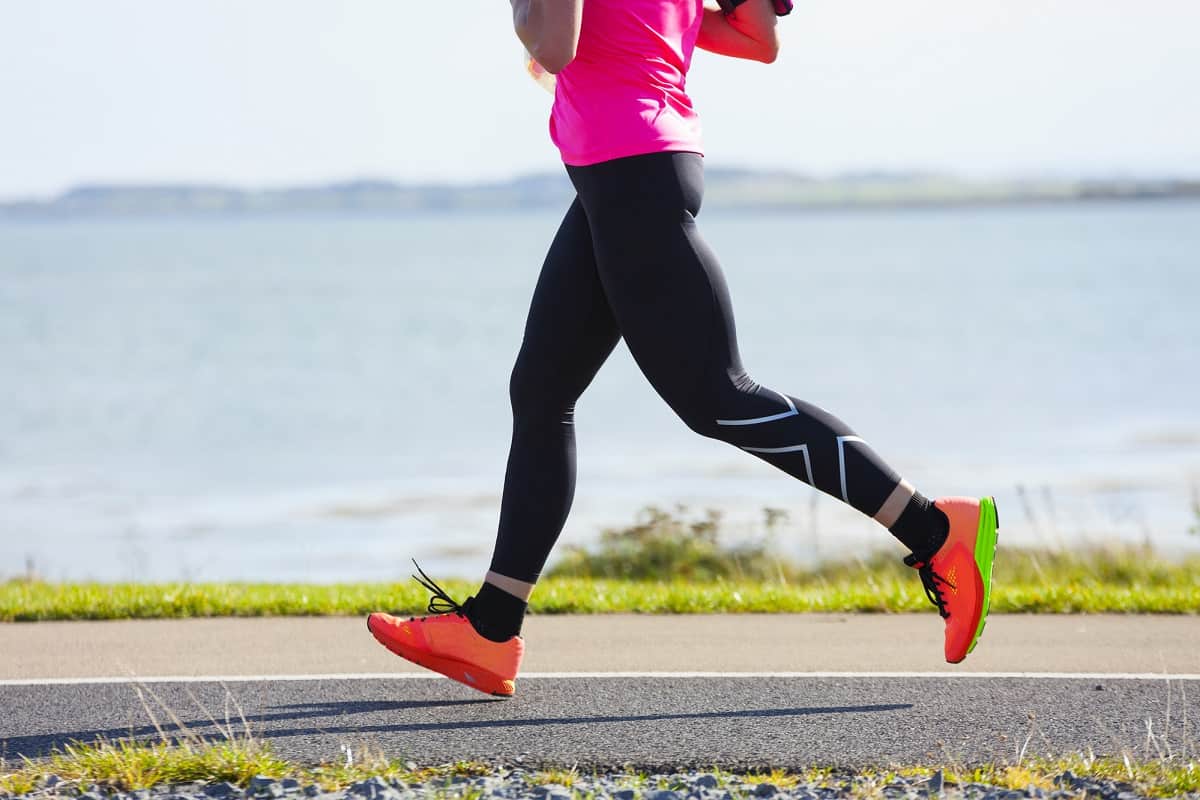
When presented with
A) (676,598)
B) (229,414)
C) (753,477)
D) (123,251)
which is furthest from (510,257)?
(676,598)

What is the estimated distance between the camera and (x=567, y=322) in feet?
13.6

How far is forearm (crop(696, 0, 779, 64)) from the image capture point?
418 cm

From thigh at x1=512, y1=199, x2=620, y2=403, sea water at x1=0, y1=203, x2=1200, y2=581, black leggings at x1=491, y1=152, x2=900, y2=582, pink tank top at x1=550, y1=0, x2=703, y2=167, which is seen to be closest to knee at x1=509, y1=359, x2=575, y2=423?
thigh at x1=512, y1=199, x2=620, y2=403

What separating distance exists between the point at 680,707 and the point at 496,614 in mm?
581

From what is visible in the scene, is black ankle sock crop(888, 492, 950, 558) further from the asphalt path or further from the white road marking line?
the white road marking line

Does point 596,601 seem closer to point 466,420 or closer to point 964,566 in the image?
point 964,566

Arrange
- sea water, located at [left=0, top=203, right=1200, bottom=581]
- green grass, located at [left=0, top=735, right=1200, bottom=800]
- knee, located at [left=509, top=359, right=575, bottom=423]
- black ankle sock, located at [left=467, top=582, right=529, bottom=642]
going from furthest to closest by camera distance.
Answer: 1. sea water, located at [left=0, top=203, right=1200, bottom=581]
2. black ankle sock, located at [left=467, top=582, right=529, bottom=642]
3. knee, located at [left=509, top=359, right=575, bottom=423]
4. green grass, located at [left=0, top=735, right=1200, bottom=800]

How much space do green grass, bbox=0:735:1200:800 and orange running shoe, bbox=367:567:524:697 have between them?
1.99 feet

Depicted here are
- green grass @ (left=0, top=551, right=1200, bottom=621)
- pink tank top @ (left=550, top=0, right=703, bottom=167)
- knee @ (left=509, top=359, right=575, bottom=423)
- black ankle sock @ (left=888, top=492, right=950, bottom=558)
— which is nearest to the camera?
pink tank top @ (left=550, top=0, right=703, bottom=167)

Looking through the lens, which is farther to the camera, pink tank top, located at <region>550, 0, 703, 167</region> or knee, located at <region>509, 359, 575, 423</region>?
knee, located at <region>509, 359, 575, 423</region>

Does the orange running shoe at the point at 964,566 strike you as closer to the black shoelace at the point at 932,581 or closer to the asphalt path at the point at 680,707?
the black shoelace at the point at 932,581

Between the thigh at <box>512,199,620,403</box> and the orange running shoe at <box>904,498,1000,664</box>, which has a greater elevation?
the thigh at <box>512,199,620,403</box>

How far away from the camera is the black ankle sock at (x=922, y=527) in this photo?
3.98 m

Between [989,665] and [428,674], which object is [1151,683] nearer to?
[989,665]
